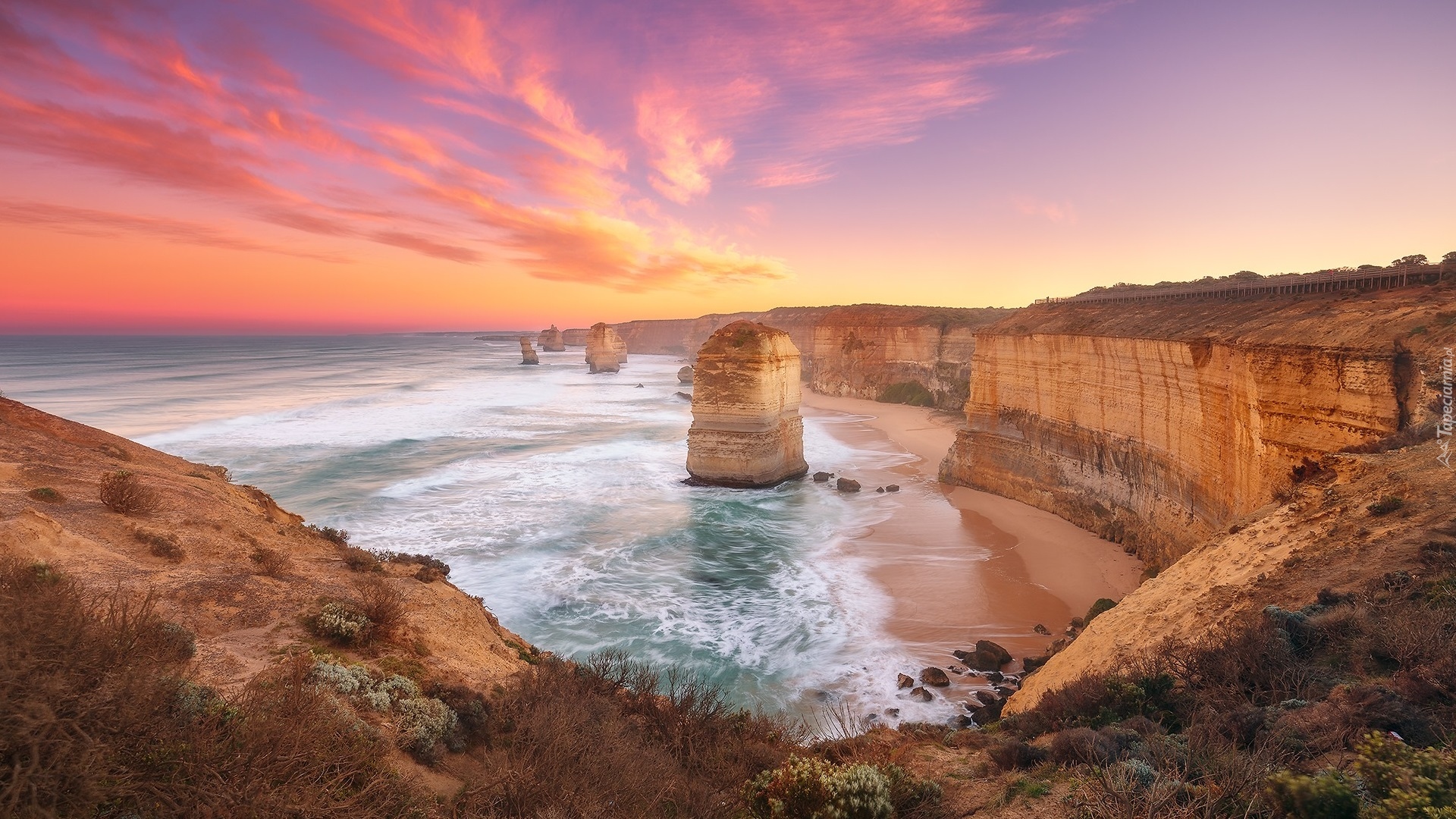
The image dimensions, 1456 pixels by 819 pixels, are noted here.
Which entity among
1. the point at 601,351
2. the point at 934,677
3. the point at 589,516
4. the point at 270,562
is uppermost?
the point at 601,351

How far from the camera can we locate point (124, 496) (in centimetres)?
919

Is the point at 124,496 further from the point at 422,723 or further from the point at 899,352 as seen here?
the point at 899,352

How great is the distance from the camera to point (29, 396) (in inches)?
2035

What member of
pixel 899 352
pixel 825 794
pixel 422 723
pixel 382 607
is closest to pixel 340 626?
pixel 382 607

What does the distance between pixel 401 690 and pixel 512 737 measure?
1523 millimetres

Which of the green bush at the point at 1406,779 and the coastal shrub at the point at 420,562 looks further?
the coastal shrub at the point at 420,562

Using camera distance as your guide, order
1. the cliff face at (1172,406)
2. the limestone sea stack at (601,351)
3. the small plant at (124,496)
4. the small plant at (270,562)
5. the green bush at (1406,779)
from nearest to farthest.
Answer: the green bush at (1406,779) → the small plant at (270,562) → the small plant at (124,496) → the cliff face at (1172,406) → the limestone sea stack at (601,351)

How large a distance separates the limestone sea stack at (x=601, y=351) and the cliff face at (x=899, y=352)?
32.6 meters

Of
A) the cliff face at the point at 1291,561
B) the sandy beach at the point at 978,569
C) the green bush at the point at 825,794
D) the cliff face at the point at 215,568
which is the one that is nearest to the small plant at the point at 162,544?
the cliff face at the point at 215,568

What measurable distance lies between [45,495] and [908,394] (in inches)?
1990

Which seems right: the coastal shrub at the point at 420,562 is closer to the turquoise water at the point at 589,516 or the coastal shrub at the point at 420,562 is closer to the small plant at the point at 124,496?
the turquoise water at the point at 589,516

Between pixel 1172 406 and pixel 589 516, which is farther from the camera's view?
pixel 589 516

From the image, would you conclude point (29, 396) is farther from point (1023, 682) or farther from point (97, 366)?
point (1023, 682)

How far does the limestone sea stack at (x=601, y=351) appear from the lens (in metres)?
84.8
